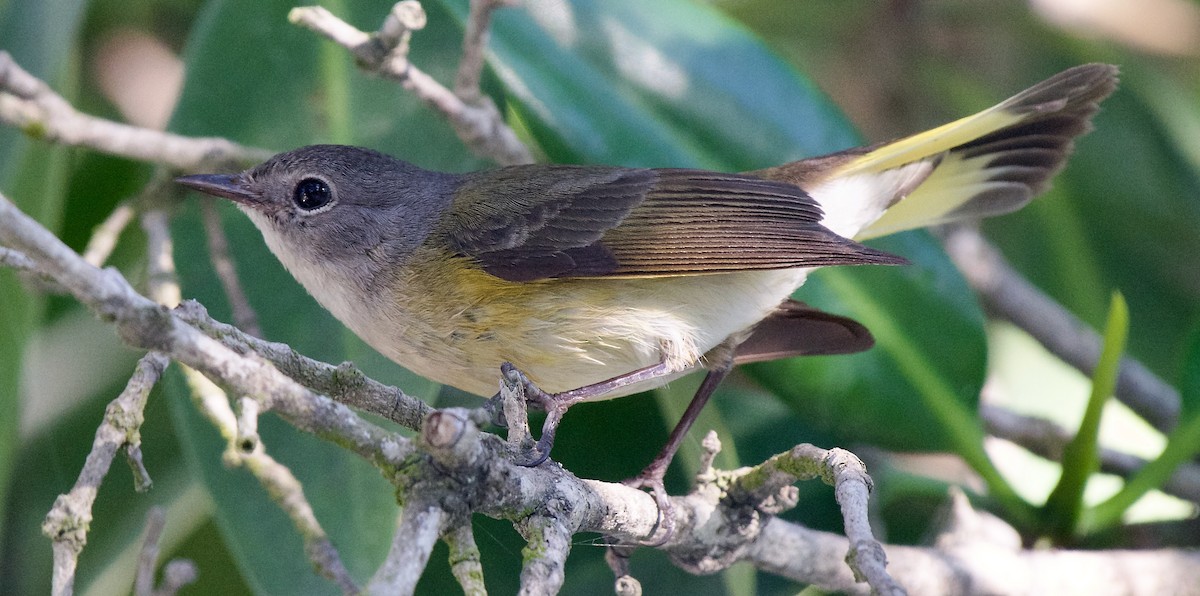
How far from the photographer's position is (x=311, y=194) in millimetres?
2613

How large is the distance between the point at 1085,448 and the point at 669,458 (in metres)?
0.98

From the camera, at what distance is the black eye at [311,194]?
8.53ft

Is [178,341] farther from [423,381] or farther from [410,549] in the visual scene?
[423,381]

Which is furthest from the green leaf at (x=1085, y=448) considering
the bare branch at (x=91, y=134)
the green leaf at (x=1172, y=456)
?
the bare branch at (x=91, y=134)

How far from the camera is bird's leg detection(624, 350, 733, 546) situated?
7.22ft

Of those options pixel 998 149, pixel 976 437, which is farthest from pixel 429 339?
pixel 998 149

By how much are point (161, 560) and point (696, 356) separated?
5.70 ft

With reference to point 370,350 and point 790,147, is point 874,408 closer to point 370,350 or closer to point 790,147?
point 790,147

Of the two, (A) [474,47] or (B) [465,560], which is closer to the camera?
(B) [465,560]

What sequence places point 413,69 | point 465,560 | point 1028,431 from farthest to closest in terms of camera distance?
point 1028,431, point 413,69, point 465,560

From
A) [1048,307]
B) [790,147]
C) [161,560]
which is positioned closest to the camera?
[790,147]

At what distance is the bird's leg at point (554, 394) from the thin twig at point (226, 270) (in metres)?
0.76

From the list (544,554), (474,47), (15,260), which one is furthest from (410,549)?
(474,47)

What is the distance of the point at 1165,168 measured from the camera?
3.87m
